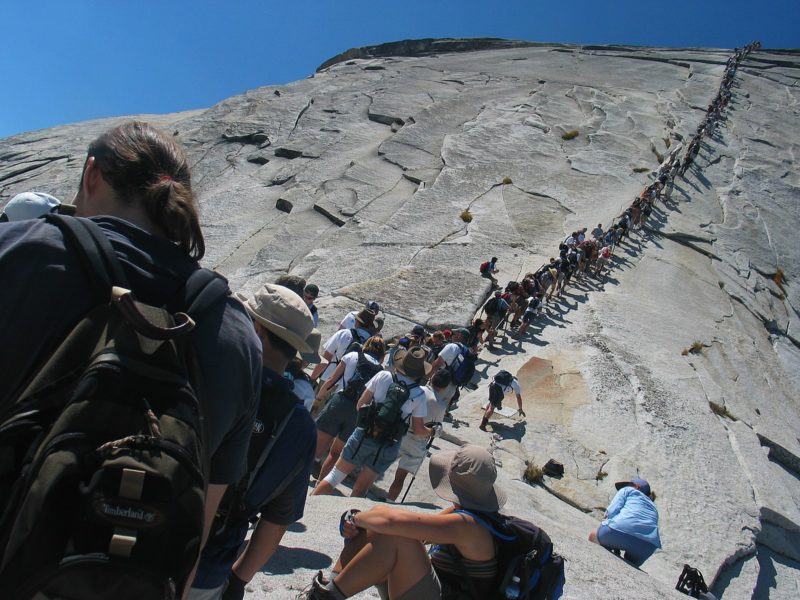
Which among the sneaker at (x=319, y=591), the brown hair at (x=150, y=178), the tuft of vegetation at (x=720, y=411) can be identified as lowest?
the sneaker at (x=319, y=591)

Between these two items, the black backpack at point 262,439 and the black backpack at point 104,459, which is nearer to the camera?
the black backpack at point 104,459

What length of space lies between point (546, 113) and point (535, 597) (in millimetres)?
27832

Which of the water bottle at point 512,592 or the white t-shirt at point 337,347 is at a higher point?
the white t-shirt at point 337,347

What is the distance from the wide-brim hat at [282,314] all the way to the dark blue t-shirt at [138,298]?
0.88 m

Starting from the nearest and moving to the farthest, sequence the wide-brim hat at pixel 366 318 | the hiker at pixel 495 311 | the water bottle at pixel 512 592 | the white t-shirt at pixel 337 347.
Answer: the water bottle at pixel 512 592
the white t-shirt at pixel 337 347
the wide-brim hat at pixel 366 318
the hiker at pixel 495 311

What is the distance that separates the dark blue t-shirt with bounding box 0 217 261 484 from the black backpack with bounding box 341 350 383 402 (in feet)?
16.5

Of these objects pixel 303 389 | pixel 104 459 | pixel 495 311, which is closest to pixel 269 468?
pixel 104 459

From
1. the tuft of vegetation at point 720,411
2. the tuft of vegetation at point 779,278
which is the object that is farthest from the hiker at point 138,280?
the tuft of vegetation at point 779,278

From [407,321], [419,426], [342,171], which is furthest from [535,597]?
[342,171]

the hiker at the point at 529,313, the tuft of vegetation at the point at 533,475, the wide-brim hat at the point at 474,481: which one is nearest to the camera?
the wide-brim hat at the point at 474,481

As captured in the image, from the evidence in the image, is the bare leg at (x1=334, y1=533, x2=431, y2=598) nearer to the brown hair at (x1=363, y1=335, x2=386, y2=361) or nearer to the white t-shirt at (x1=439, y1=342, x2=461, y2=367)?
the brown hair at (x1=363, y1=335, x2=386, y2=361)

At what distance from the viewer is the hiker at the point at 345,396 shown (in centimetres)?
698

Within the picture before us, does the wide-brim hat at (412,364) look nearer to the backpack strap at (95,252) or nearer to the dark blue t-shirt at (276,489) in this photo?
the dark blue t-shirt at (276,489)

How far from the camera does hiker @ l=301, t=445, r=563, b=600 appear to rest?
11.6ft
